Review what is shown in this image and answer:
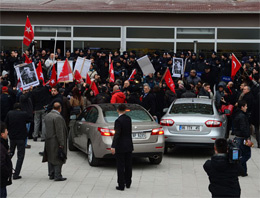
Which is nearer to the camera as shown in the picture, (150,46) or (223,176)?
(223,176)

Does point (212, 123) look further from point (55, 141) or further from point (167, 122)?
point (55, 141)

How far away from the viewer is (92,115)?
40.3ft

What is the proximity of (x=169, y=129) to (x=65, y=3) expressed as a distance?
642 inches

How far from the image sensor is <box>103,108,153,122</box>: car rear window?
11.6 m

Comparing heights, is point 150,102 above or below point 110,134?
above

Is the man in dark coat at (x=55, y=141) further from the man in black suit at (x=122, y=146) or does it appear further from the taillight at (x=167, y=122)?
the taillight at (x=167, y=122)

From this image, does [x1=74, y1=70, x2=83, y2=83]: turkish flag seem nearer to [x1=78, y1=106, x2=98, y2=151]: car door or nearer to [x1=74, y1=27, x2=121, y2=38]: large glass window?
[x1=78, y1=106, x2=98, y2=151]: car door

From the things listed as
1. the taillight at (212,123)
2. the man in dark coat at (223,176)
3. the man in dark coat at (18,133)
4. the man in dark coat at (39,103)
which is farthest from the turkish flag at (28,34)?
the man in dark coat at (223,176)

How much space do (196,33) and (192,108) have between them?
1263cm

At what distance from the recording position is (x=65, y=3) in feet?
88.8

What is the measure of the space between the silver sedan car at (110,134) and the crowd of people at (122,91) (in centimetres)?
→ 152

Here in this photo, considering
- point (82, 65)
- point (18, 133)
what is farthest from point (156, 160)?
point (82, 65)

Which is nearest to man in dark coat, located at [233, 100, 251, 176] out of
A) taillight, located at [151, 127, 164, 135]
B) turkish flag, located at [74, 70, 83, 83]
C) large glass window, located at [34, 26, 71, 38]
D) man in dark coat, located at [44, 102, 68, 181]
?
taillight, located at [151, 127, 164, 135]

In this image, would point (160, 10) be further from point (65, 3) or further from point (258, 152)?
point (258, 152)
